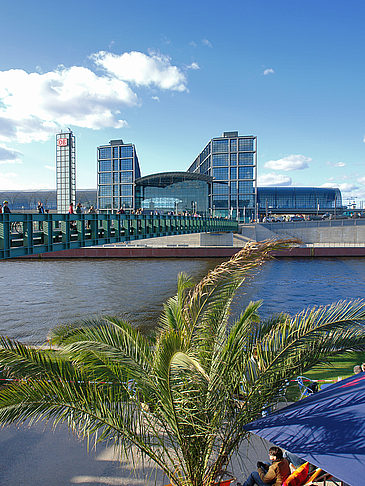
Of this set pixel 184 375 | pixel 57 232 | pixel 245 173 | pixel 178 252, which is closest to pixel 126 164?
pixel 245 173

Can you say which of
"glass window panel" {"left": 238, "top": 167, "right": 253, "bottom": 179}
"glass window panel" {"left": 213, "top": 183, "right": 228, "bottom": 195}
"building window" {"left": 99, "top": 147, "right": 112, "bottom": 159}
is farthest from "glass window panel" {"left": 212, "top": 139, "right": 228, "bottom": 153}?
"building window" {"left": 99, "top": 147, "right": 112, "bottom": 159}

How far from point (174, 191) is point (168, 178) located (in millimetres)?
3979

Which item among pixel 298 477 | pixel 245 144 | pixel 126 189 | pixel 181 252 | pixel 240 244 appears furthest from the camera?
pixel 126 189

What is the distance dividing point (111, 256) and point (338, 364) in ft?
166

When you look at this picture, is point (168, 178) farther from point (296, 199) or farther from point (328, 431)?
point (328, 431)

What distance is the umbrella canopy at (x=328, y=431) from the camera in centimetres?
410

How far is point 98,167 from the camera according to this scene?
112 m

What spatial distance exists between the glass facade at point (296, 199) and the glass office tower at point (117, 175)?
59766 millimetres

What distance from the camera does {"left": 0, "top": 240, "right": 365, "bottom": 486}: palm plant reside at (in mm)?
4430

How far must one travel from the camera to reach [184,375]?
4480 mm

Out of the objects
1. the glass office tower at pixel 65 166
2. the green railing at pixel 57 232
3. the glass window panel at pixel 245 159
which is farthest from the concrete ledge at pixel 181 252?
the glass window panel at pixel 245 159

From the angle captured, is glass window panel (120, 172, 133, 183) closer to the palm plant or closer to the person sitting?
the palm plant

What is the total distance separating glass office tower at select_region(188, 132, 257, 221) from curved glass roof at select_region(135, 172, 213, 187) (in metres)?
8.41

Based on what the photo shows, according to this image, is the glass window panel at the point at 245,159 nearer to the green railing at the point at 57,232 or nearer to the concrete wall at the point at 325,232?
the concrete wall at the point at 325,232
